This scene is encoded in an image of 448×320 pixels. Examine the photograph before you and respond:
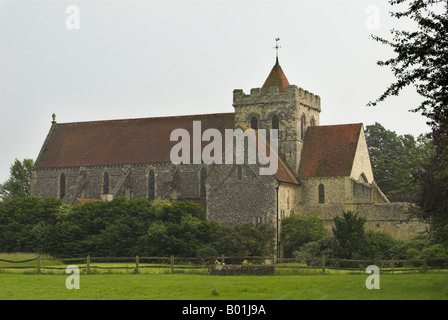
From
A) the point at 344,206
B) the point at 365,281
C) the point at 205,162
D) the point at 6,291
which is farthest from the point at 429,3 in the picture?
the point at 205,162

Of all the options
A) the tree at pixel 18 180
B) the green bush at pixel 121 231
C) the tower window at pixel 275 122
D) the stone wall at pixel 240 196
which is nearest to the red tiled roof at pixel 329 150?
the tower window at pixel 275 122

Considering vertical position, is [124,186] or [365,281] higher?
[124,186]

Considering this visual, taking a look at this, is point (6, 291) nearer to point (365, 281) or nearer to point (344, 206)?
point (365, 281)

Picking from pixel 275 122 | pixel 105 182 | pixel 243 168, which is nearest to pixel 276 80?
pixel 275 122

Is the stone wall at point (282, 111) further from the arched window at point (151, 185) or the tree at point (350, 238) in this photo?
the tree at point (350, 238)

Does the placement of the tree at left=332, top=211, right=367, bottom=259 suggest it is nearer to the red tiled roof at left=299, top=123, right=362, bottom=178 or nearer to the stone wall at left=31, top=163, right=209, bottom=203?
the red tiled roof at left=299, top=123, right=362, bottom=178

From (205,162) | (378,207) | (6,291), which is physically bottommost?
(6,291)

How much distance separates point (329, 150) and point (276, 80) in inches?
285

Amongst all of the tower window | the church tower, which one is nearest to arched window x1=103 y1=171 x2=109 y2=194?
the church tower

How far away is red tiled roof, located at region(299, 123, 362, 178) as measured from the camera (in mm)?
54750

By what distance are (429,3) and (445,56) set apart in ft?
4.87

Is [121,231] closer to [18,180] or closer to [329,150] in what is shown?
[329,150]

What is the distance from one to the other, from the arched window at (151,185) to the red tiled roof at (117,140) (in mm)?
1045

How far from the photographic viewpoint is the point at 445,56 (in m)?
19.7
